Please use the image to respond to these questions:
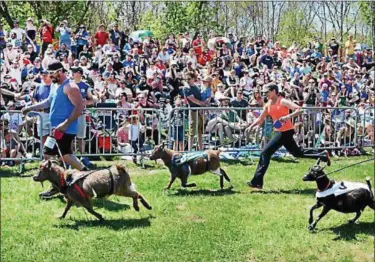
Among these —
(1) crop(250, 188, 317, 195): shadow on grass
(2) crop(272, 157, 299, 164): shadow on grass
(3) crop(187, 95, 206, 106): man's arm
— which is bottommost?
(1) crop(250, 188, 317, 195): shadow on grass

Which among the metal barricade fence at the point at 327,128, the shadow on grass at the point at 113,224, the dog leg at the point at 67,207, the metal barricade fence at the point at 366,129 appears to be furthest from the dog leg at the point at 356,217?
the metal barricade fence at the point at 366,129

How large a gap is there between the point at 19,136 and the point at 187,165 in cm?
405

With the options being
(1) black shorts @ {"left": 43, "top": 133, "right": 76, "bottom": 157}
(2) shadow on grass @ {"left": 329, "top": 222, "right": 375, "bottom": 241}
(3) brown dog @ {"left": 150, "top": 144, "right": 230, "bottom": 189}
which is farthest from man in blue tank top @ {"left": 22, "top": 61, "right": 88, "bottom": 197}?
(2) shadow on grass @ {"left": 329, "top": 222, "right": 375, "bottom": 241}

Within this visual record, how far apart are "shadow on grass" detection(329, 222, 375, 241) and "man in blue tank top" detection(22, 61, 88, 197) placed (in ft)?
11.6

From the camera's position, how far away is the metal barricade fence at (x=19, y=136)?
1092 cm

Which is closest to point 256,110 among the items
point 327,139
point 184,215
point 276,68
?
point 327,139

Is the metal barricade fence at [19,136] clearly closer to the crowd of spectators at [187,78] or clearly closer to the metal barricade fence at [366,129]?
the crowd of spectators at [187,78]

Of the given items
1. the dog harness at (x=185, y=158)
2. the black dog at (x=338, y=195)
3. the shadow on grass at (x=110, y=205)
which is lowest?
the shadow on grass at (x=110, y=205)

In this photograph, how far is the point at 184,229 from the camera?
6.84 m

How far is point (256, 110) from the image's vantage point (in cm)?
1295

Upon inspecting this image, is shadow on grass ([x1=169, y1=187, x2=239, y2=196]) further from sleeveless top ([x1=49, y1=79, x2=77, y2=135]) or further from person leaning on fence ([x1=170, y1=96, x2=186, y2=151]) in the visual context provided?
person leaning on fence ([x1=170, y1=96, x2=186, y2=151])

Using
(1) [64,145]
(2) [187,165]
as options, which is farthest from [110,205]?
(2) [187,165]

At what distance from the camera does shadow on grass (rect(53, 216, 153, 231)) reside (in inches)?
269

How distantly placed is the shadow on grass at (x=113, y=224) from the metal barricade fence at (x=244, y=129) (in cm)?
505
